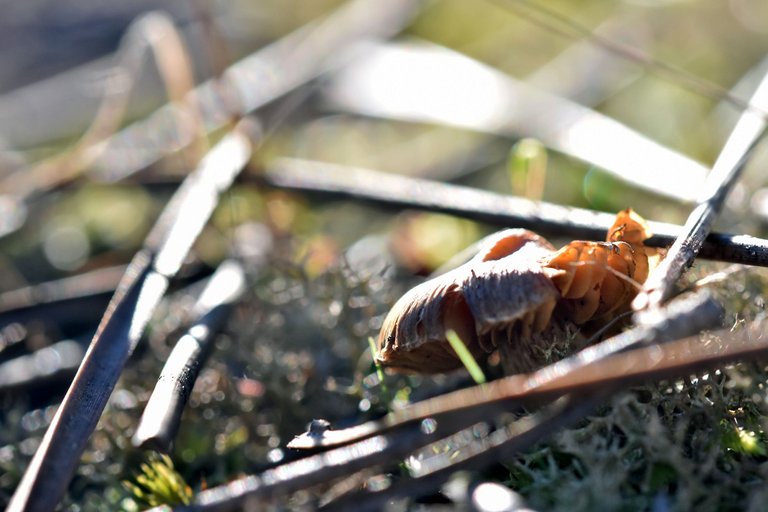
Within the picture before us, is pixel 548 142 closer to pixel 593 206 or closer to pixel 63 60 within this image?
pixel 593 206

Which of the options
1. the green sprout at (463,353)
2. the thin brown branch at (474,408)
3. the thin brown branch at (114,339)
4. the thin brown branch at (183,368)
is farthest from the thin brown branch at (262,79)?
the thin brown branch at (474,408)

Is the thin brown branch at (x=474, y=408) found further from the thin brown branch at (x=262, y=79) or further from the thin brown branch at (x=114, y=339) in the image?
the thin brown branch at (x=262, y=79)

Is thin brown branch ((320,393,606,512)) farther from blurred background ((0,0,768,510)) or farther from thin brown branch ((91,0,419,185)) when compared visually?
thin brown branch ((91,0,419,185))

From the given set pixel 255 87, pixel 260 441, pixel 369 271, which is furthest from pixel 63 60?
pixel 260 441

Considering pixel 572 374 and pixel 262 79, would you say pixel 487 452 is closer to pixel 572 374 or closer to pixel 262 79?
pixel 572 374

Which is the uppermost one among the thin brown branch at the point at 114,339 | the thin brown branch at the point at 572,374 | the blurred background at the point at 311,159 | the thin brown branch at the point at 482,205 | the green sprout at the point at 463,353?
the thin brown branch at the point at 572,374

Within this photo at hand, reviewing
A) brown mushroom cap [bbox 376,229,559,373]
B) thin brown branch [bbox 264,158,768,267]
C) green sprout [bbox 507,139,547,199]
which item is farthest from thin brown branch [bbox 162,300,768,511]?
green sprout [bbox 507,139,547,199]
